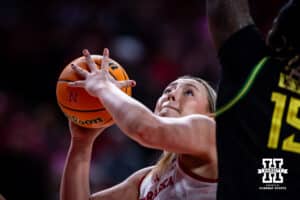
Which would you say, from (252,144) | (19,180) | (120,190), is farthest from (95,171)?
(252,144)

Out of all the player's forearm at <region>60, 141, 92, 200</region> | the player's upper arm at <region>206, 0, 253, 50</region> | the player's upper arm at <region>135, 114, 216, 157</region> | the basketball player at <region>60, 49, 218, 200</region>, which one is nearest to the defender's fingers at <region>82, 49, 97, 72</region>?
the basketball player at <region>60, 49, 218, 200</region>

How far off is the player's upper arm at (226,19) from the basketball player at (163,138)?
1.71 ft

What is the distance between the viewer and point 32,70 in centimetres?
854

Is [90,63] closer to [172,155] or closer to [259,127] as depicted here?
[172,155]

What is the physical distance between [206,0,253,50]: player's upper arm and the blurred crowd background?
14.5 ft

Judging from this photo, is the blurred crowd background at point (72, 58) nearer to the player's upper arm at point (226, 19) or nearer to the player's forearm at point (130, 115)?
the player's forearm at point (130, 115)

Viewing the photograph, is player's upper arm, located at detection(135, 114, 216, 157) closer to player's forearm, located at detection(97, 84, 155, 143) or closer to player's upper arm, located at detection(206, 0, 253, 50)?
player's forearm, located at detection(97, 84, 155, 143)

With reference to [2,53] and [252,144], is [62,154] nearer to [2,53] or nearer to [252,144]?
[2,53]

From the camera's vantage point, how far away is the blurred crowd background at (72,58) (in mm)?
7336

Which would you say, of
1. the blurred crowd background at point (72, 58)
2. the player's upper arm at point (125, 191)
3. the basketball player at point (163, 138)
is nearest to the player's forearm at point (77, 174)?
the basketball player at point (163, 138)

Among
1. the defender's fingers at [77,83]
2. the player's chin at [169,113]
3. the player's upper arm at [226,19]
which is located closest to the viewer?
the player's upper arm at [226,19]

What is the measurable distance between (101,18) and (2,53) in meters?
1.79

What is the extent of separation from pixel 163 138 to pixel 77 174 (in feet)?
4.32

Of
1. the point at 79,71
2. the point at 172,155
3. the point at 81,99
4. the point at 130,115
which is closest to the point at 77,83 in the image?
the point at 79,71
